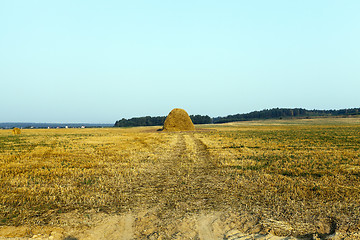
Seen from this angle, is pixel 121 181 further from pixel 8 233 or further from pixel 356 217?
pixel 356 217

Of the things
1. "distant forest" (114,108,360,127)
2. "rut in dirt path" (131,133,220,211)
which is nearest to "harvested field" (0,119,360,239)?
"rut in dirt path" (131,133,220,211)

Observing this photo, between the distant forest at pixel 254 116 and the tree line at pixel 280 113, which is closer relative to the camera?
the distant forest at pixel 254 116

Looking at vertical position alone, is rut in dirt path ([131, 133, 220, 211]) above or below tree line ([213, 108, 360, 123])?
below

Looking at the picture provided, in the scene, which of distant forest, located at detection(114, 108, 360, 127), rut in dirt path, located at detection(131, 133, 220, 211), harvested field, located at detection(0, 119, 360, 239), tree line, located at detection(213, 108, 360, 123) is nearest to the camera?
harvested field, located at detection(0, 119, 360, 239)

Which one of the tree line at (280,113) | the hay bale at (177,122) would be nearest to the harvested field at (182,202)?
the hay bale at (177,122)

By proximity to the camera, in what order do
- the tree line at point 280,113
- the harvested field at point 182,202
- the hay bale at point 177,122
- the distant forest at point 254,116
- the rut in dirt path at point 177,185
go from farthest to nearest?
1. the tree line at point 280,113
2. the distant forest at point 254,116
3. the hay bale at point 177,122
4. the rut in dirt path at point 177,185
5. the harvested field at point 182,202

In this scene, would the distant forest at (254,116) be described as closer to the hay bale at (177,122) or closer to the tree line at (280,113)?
the tree line at (280,113)

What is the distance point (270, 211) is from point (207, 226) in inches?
80.1

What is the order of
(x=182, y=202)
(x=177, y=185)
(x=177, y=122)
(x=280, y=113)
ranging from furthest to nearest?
(x=280, y=113) < (x=177, y=122) < (x=177, y=185) < (x=182, y=202)

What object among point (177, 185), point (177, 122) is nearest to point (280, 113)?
point (177, 122)

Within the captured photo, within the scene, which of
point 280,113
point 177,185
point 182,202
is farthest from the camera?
point 280,113

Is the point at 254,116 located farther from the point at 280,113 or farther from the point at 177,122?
the point at 177,122

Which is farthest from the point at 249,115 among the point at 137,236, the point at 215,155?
the point at 137,236

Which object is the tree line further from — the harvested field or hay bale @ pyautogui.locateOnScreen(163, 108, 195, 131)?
the harvested field
